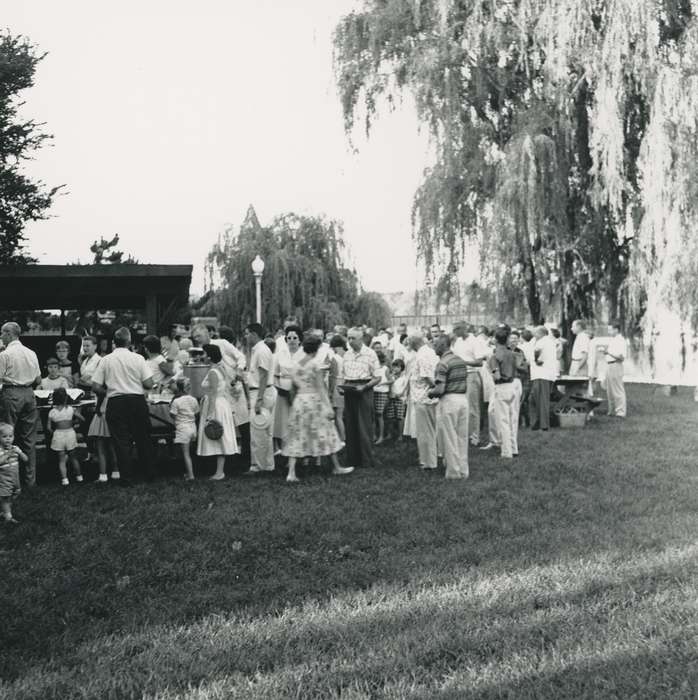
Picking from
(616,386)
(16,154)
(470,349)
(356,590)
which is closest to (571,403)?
(616,386)

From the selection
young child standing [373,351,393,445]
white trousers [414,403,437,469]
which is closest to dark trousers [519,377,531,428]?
young child standing [373,351,393,445]

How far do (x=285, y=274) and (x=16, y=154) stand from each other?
11858 millimetres

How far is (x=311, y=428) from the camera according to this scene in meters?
9.20

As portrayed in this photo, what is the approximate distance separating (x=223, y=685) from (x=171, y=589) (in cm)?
169

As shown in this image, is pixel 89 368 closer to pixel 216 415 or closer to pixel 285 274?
pixel 216 415

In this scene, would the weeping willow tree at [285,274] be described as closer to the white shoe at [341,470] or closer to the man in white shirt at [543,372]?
the man in white shirt at [543,372]

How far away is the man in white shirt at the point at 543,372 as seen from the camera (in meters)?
13.3

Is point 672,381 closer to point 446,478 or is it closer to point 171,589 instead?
point 446,478

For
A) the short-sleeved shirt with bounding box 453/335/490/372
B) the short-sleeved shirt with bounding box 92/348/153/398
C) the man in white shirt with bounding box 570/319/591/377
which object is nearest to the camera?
the short-sleeved shirt with bounding box 92/348/153/398

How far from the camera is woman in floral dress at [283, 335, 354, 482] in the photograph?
361 inches

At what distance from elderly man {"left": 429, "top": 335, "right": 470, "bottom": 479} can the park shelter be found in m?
7.53

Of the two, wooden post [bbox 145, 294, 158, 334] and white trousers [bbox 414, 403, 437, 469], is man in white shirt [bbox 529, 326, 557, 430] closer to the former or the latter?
white trousers [bbox 414, 403, 437, 469]

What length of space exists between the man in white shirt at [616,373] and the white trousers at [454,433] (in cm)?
665

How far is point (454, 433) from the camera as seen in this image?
9297 mm
